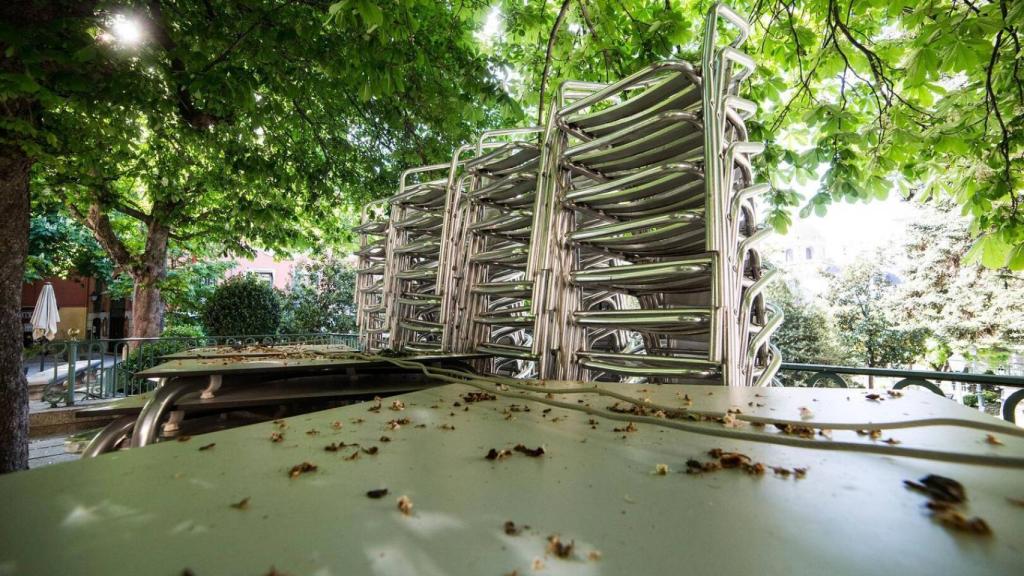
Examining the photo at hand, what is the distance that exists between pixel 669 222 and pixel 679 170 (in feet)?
0.91

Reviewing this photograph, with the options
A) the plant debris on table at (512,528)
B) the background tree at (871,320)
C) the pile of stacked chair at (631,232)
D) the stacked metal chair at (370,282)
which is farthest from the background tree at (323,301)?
the background tree at (871,320)

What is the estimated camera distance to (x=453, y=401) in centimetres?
165

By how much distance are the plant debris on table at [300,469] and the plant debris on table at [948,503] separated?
38.7 inches

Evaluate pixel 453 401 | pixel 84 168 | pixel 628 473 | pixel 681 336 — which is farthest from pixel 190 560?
pixel 84 168

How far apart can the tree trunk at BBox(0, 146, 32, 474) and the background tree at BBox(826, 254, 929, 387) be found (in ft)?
77.4

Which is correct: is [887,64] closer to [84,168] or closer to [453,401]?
[453,401]

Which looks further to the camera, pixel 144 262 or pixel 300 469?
pixel 144 262

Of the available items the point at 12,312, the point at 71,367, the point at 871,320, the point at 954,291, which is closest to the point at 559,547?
the point at 12,312

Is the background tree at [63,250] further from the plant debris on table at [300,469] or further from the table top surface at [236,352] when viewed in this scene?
the plant debris on table at [300,469]

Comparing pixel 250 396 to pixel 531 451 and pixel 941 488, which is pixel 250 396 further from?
pixel 941 488

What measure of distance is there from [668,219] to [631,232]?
0.54 meters

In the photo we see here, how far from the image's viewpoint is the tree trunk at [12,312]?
466 cm

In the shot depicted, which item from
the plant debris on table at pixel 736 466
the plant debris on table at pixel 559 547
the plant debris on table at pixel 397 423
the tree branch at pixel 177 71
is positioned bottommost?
the plant debris on table at pixel 397 423

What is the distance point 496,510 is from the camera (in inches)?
27.0
